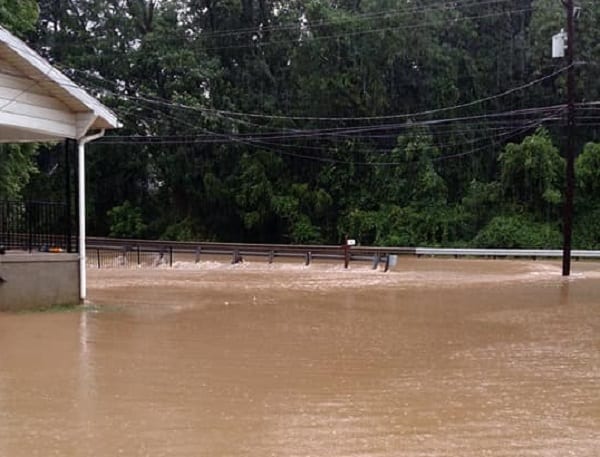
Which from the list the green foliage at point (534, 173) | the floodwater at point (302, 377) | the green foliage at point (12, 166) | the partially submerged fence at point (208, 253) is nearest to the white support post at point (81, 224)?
the floodwater at point (302, 377)

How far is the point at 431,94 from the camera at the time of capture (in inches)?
1572

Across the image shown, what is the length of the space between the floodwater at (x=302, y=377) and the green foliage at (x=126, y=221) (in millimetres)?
26798

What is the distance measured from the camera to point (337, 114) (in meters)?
40.8

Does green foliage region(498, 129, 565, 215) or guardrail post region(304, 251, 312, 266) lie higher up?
green foliage region(498, 129, 565, 215)

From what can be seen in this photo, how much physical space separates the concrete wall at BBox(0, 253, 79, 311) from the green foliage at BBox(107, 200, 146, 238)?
29303 millimetres

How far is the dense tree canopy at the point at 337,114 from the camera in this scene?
36.9m

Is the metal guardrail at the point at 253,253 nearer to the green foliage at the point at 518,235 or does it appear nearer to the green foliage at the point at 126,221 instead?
the green foliage at the point at 518,235

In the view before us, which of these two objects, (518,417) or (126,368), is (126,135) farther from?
(518,417)

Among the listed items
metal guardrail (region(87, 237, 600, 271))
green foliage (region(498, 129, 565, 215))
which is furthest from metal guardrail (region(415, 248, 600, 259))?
green foliage (region(498, 129, 565, 215))

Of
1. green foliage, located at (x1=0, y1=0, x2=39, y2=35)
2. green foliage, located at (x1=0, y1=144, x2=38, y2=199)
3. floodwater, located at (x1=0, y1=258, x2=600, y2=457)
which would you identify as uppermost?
green foliage, located at (x1=0, y1=0, x2=39, y2=35)

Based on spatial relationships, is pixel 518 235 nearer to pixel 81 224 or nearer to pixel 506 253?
pixel 506 253

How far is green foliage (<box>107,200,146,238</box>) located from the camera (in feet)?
141

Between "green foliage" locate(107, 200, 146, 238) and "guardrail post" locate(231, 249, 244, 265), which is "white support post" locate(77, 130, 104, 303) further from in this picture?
"green foliage" locate(107, 200, 146, 238)

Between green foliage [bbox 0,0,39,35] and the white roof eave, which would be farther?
green foliage [bbox 0,0,39,35]
